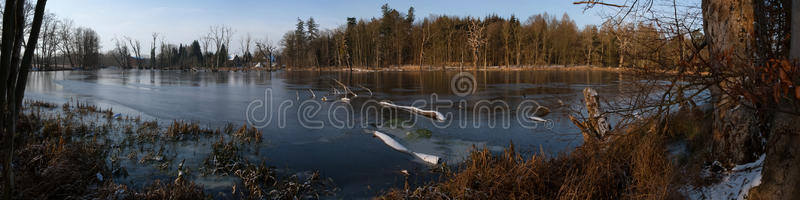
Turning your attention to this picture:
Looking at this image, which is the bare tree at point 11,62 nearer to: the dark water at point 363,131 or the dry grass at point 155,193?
the dry grass at point 155,193

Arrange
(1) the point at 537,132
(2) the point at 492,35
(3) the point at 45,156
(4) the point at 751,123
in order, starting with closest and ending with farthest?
(4) the point at 751,123 → (3) the point at 45,156 → (1) the point at 537,132 → (2) the point at 492,35

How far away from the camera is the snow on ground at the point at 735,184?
13.8ft

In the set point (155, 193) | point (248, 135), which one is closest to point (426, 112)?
point (248, 135)

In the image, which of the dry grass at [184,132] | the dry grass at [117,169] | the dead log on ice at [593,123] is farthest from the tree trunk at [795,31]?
the dry grass at [184,132]

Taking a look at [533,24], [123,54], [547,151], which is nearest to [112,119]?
[547,151]

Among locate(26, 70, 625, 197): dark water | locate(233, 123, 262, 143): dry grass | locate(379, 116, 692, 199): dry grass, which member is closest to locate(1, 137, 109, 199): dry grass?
locate(26, 70, 625, 197): dark water

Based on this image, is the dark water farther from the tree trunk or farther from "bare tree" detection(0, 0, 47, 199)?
"bare tree" detection(0, 0, 47, 199)

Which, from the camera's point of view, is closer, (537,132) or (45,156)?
(45,156)

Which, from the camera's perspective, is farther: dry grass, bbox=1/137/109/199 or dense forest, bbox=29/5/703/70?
dense forest, bbox=29/5/703/70

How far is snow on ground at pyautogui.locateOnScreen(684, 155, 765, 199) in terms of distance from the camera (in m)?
4.21

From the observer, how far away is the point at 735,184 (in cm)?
444

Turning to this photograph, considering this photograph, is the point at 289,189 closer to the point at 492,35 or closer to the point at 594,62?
the point at 594,62

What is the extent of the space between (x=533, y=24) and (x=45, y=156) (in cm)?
7092

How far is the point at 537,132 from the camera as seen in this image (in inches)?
409
